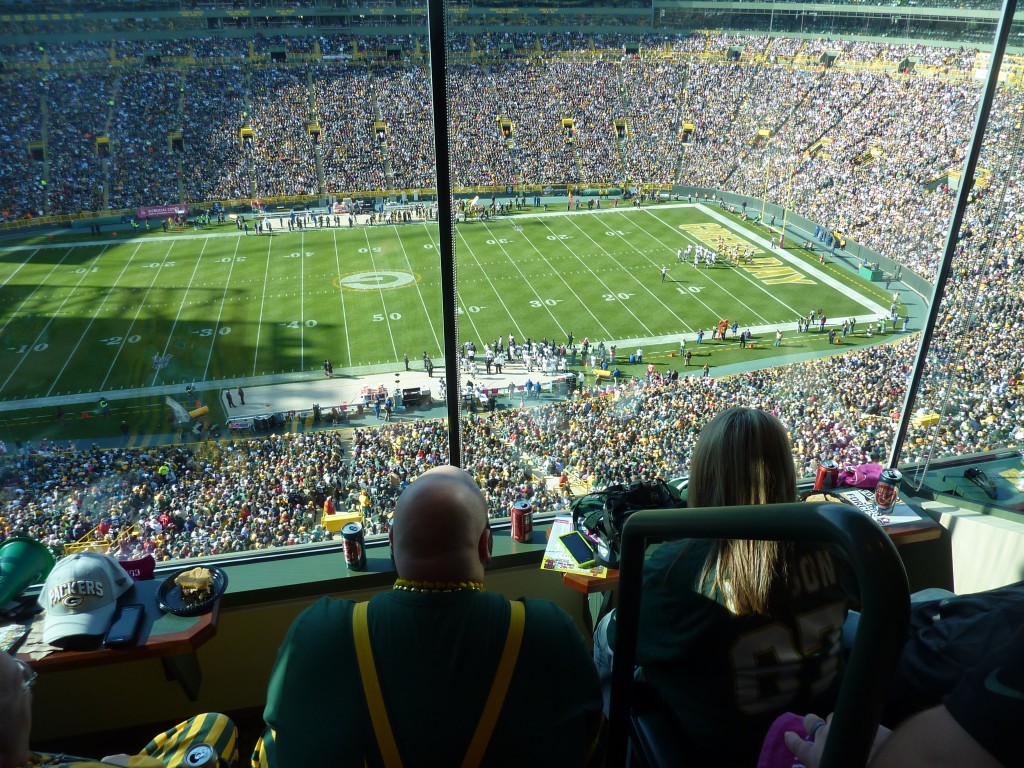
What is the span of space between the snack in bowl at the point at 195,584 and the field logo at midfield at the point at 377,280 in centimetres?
1280

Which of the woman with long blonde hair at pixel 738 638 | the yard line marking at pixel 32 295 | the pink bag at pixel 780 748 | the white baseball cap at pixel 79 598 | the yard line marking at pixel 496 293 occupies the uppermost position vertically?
the pink bag at pixel 780 748

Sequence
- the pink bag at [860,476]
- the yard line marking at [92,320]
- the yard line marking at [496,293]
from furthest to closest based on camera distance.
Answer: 1. the yard line marking at [496,293]
2. the yard line marking at [92,320]
3. the pink bag at [860,476]

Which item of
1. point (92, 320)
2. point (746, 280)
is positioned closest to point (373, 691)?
point (92, 320)

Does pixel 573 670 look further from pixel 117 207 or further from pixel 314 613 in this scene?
pixel 117 207

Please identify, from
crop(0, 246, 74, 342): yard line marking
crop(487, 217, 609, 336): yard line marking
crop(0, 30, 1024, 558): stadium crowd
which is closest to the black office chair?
crop(0, 30, 1024, 558): stadium crowd

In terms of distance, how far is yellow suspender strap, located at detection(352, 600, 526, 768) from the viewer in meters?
0.83

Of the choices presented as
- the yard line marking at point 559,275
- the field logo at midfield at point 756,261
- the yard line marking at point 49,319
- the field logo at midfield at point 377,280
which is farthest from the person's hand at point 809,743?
the field logo at midfield at point 756,261

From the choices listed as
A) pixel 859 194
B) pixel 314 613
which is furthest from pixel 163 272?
pixel 859 194

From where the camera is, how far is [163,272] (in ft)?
43.0

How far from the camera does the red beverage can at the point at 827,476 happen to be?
249cm

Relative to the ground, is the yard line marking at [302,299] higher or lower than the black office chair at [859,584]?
lower

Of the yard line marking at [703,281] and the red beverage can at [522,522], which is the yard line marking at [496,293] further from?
the red beverage can at [522,522]

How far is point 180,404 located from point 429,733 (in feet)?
35.7

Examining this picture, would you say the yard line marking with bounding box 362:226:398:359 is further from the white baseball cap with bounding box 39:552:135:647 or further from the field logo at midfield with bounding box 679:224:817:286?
the white baseball cap with bounding box 39:552:135:647
